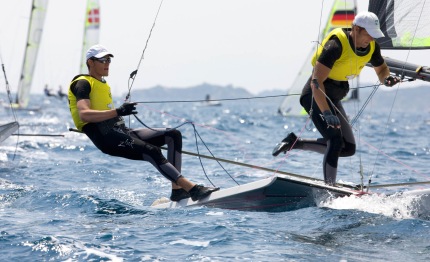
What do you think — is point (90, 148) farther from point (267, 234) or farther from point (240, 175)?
point (267, 234)

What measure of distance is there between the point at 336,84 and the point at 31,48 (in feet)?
82.1

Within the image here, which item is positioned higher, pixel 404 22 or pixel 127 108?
pixel 404 22

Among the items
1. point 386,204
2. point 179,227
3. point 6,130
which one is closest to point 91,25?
point 6,130

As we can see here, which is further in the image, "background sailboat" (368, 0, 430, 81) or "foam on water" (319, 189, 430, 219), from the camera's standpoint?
"background sailboat" (368, 0, 430, 81)

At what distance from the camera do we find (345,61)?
6.06 m

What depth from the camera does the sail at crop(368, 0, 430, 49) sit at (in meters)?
6.61

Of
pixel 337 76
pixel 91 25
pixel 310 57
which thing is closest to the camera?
pixel 337 76

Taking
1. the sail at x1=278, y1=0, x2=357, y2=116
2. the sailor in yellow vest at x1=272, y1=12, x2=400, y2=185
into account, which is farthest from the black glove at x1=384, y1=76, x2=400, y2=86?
the sail at x1=278, y1=0, x2=357, y2=116

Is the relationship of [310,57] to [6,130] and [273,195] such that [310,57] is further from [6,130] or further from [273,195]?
[273,195]

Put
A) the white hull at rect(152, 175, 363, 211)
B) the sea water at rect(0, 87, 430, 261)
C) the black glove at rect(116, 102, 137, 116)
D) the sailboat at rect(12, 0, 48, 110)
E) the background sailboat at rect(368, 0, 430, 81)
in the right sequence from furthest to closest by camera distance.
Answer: the sailboat at rect(12, 0, 48, 110) → the background sailboat at rect(368, 0, 430, 81) → the white hull at rect(152, 175, 363, 211) → the black glove at rect(116, 102, 137, 116) → the sea water at rect(0, 87, 430, 261)

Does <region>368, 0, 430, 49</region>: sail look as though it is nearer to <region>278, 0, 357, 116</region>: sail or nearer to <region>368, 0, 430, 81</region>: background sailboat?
<region>368, 0, 430, 81</region>: background sailboat

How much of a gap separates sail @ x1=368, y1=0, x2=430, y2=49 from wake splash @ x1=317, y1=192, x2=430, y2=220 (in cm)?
155

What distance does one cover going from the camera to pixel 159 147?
6.56 meters

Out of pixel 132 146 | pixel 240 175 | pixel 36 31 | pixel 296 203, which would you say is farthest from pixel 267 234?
pixel 36 31
